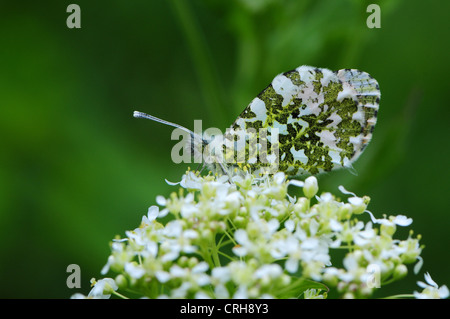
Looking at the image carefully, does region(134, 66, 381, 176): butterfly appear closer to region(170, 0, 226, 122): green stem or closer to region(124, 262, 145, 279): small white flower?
region(170, 0, 226, 122): green stem

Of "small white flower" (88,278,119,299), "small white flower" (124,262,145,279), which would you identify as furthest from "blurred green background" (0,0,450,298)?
"small white flower" (124,262,145,279)

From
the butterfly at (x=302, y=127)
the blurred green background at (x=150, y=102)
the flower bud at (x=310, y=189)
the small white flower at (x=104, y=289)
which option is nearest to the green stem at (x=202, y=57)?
the blurred green background at (x=150, y=102)

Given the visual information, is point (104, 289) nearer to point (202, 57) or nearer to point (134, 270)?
point (134, 270)

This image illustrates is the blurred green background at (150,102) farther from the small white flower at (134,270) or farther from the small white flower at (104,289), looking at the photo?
the small white flower at (134,270)
